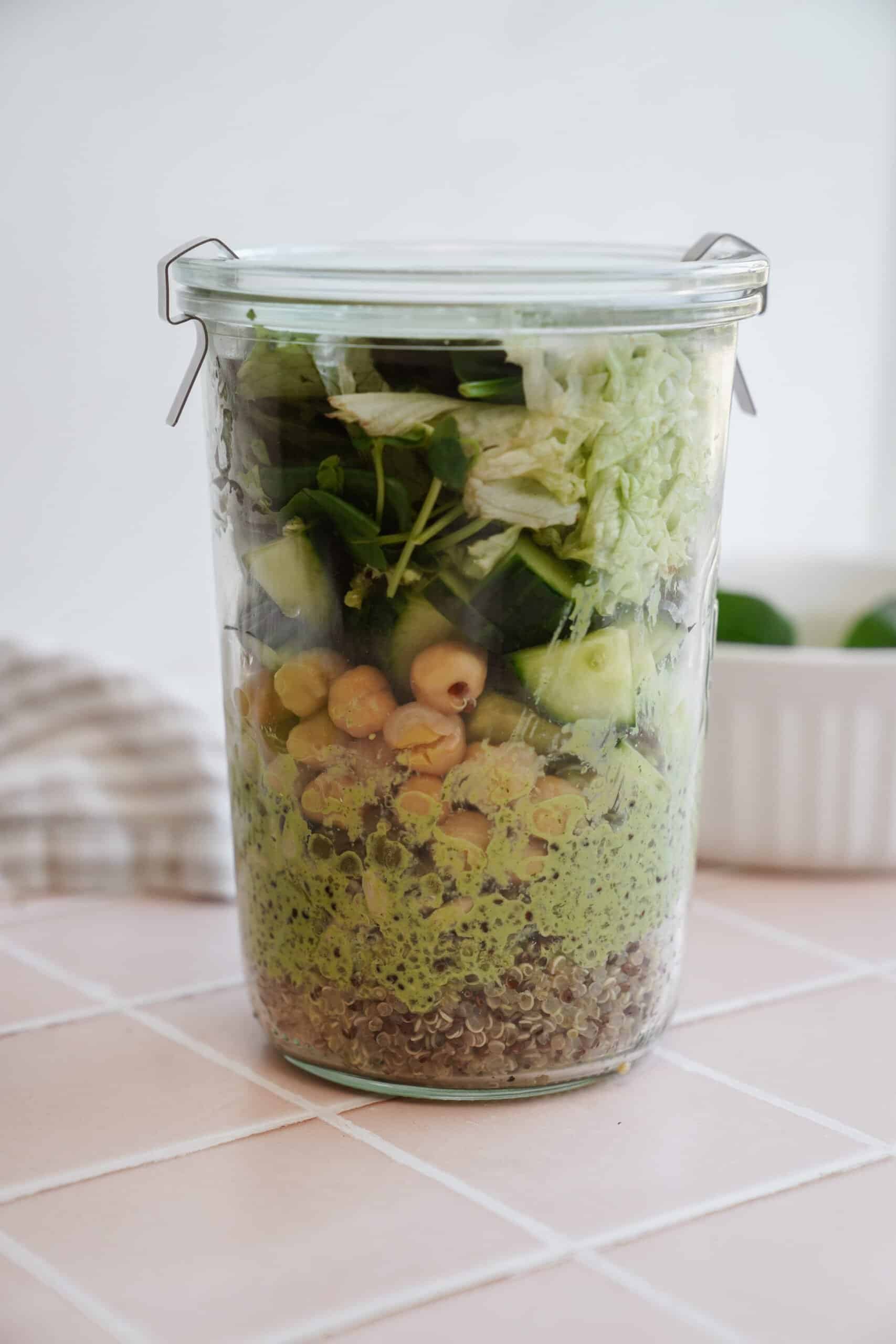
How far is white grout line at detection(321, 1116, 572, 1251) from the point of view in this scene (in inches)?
17.0

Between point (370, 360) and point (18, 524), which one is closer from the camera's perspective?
point (370, 360)

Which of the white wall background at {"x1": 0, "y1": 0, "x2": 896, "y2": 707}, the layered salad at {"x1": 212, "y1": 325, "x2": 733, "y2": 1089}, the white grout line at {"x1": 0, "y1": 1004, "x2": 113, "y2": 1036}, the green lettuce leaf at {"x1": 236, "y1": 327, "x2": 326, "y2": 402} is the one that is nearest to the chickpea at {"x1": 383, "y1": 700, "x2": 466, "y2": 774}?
the layered salad at {"x1": 212, "y1": 325, "x2": 733, "y2": 1089}

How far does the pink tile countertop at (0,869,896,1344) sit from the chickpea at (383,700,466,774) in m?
0.13

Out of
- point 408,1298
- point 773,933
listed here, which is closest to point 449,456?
point 408,1298

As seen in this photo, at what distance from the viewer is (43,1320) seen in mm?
389

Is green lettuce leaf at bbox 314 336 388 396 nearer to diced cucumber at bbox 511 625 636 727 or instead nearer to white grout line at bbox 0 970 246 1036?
diced cucumber at bbox 511 625 636 727

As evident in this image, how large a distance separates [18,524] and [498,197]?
0.32 meters

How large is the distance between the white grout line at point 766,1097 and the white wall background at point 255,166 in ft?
1.05

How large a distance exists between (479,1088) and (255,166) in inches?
19.7

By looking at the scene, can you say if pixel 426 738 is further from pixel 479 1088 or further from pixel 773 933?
pixel 773 933

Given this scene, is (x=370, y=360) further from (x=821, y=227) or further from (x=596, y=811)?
(x=821, y=227)

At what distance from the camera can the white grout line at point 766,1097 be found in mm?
495

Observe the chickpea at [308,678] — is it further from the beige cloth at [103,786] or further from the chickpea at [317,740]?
the beige cloth at [103,786]

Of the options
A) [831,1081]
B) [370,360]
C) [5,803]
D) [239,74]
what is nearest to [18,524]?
[5,803]
